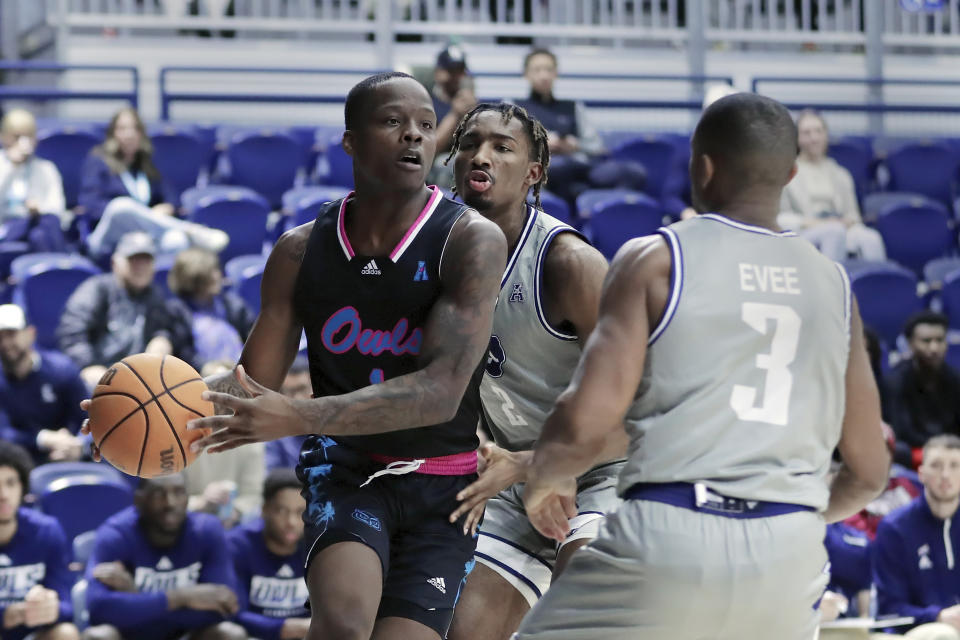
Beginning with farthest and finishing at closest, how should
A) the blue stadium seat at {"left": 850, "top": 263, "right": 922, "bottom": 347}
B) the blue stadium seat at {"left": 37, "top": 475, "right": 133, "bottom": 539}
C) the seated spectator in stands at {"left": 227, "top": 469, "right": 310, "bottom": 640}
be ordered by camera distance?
the blue stadium seat at {"left": 850, "top": 263, "right": 922, "bottom": 347}
the blue stadium seat at {"left": 37, "top": 475, "right": 133, "bottom": 539}
the seated spectator in stands at {"left": 227, "top": 469, "right": 310, "bottom": 640}

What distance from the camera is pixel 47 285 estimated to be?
8844 millimetres

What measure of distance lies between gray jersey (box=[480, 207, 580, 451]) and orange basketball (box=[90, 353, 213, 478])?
102 cm

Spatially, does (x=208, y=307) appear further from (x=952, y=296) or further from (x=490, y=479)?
(x=952, y=296)

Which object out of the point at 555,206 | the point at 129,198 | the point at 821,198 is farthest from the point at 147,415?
the point at 821,198

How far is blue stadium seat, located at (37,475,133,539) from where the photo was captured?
23.5ft

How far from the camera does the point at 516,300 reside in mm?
4098

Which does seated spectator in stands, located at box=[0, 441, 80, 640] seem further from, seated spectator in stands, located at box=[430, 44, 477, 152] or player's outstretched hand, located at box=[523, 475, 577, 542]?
seated spectator in stands, located at box=[430, 44, 477, 152]

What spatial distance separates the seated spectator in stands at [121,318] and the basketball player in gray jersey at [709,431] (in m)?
5.65

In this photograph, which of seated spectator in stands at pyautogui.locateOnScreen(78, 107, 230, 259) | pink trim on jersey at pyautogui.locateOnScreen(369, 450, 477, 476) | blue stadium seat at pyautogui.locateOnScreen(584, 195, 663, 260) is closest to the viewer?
pink trim on jersey at pyautogui.locateOnScreen(369, 450, 477, 476)

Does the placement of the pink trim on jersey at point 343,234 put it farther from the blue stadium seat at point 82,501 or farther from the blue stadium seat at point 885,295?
the blue stadium seat at point 885,295

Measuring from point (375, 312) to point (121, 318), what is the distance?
16.9 ft

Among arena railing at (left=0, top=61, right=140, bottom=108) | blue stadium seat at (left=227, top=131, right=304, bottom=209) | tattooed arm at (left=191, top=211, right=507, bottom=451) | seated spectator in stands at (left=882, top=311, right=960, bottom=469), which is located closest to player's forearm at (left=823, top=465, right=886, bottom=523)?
tattooed arm at (left=191, top=211, right=507, bottom=451)

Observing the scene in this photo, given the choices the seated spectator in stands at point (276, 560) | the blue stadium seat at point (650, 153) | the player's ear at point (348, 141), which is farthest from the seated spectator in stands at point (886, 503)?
the player's ear at point (348, 141)

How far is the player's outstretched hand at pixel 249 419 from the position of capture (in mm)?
3156
